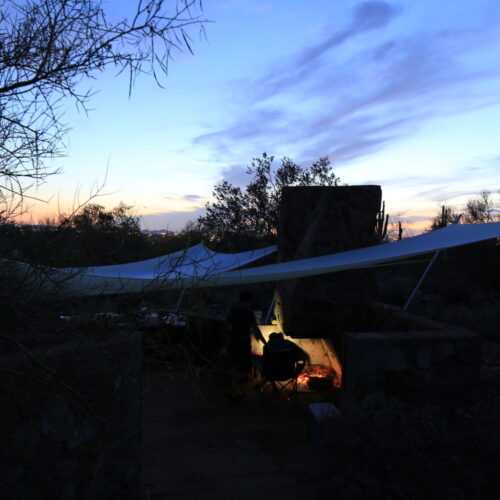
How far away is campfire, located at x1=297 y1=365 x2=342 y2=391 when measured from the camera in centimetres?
446

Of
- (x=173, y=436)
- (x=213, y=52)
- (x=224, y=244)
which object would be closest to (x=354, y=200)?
(x=173, y=436)

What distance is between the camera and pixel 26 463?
1.70m

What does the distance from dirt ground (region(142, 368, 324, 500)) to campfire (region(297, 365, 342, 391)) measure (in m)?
0.19

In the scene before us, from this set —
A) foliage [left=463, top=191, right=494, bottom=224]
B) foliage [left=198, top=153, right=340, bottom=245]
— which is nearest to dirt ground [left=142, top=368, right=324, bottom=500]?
foliage [left=198, top=153, right=340, bottom=245]

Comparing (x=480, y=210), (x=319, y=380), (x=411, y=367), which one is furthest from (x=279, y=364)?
(x=480, y=210)

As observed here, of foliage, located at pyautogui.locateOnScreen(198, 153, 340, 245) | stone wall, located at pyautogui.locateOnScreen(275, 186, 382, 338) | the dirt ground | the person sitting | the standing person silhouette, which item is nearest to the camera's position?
the dirt ground

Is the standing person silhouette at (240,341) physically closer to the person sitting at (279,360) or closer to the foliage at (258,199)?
the person sitting at (279,360)

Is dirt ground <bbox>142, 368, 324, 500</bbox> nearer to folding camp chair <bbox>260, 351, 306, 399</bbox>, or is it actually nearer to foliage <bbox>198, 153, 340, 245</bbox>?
folding camp chair <bbox>260, 351, 306, 399</bbox>

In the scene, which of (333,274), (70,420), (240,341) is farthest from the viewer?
(333,274)

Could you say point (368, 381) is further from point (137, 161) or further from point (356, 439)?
point (137, 161)

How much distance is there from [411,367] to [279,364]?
4.36ft

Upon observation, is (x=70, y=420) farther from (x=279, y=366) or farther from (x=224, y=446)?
(x=279, y=366)

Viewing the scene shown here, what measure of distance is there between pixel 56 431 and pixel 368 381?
2.09 metres

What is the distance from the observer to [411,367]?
3.16 meters
